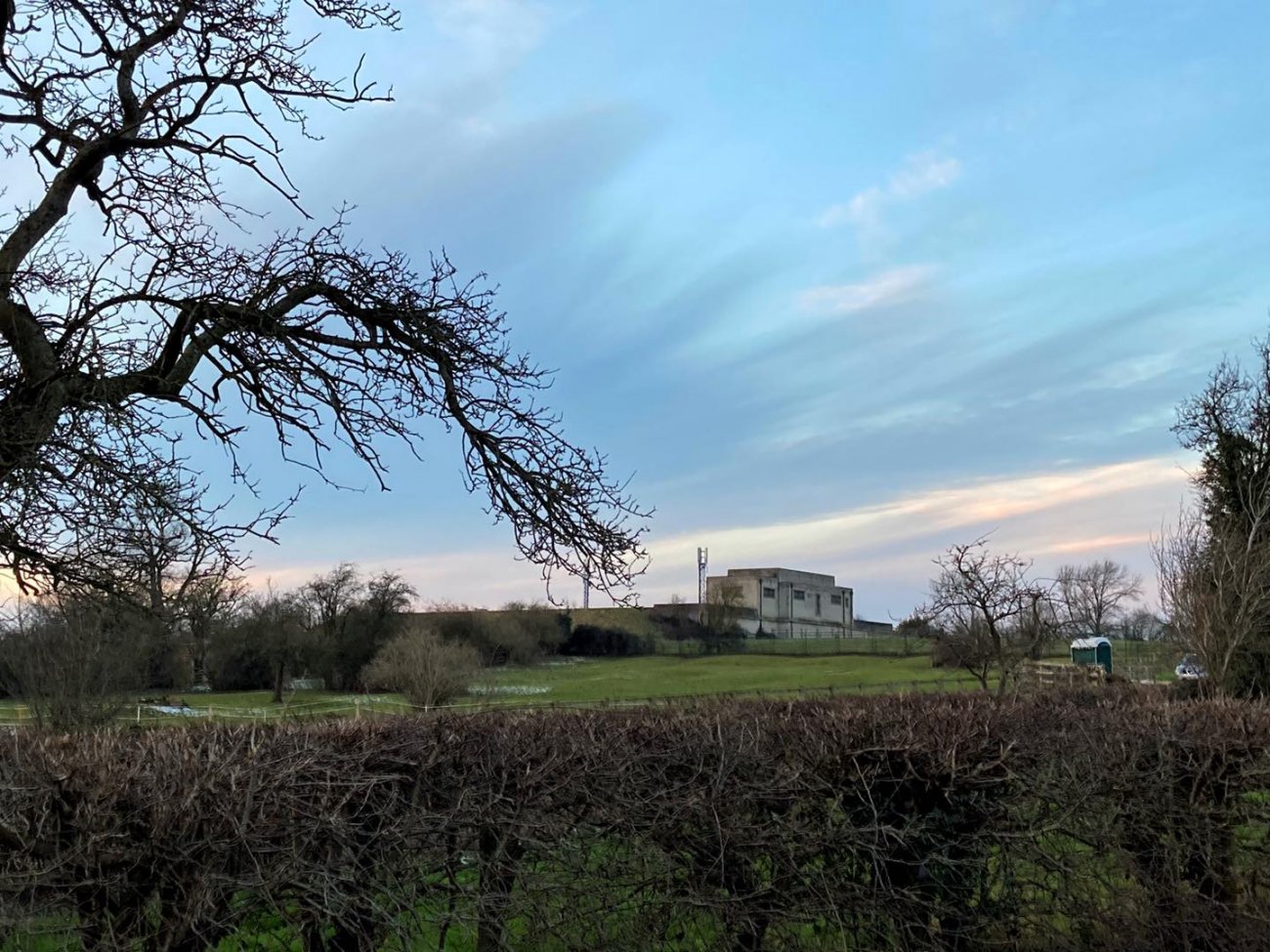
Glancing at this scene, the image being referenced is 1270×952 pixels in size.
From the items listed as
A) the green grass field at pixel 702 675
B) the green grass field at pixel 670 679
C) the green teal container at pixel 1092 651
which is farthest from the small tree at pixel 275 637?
the green teal container at pixel 1092 651

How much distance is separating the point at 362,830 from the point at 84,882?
1.02 meters

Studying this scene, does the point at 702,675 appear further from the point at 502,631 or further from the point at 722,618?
the point at 722,618

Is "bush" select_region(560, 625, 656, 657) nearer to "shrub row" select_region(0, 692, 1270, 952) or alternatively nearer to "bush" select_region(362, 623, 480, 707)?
"bush" select_region(362, 623, 480, 707)

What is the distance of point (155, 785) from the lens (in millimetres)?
4176

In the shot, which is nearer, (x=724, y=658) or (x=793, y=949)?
(x=793, y=949)

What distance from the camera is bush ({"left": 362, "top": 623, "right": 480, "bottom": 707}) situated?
3088cm

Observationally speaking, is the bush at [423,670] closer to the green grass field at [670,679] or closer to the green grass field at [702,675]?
the green grass field at [670,679]

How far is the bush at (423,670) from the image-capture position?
3088 cm

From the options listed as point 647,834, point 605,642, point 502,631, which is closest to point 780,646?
point 605,642

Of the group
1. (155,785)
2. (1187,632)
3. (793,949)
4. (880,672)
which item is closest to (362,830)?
(155,785)

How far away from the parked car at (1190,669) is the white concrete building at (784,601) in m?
60.6

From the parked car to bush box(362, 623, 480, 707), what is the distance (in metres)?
18.3

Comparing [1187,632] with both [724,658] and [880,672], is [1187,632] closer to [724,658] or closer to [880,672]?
[880,672]

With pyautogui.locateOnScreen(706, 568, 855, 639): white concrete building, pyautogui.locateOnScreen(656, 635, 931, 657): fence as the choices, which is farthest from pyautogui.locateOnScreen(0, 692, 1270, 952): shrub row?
pyautogui.locateOnScreen(706, 568, 855, 639): white concrete building
